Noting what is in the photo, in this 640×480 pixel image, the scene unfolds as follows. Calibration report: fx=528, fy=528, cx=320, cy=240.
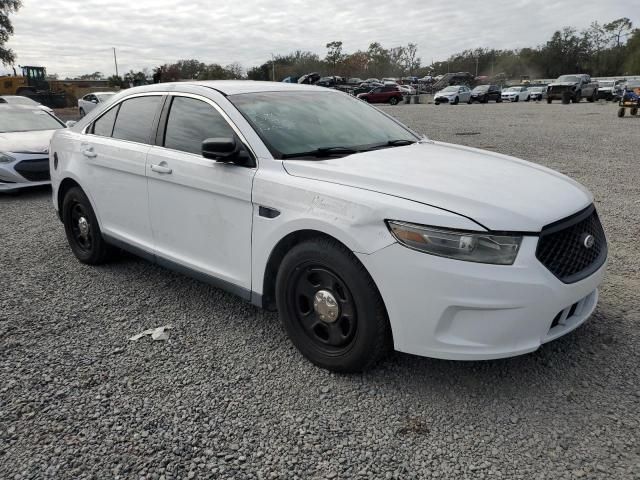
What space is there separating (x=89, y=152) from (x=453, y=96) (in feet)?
132

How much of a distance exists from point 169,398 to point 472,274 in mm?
1744

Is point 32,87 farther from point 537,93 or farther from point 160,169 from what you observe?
point 537,93

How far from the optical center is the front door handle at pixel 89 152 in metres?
4.54

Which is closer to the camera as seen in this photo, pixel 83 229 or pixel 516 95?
pixel 83 229

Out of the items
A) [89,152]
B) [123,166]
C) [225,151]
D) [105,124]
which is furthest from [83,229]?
[225,151]

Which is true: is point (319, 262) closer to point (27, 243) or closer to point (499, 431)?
point (499, 431)

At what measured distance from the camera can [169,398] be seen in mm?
2893

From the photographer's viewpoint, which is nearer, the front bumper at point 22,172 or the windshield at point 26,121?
the front bumper at point 22,172

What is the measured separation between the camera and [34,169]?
331 inches

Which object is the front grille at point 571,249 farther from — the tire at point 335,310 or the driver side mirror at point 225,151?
the driver side mirror at point 225,151

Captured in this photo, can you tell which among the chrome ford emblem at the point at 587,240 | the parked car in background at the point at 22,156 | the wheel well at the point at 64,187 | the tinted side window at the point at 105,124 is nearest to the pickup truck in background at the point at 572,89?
the parked car in background at the point at 22,156

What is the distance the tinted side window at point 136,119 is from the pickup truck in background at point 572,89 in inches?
1535

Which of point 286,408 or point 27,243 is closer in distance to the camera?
point 286,408

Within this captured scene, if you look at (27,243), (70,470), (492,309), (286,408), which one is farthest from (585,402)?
(27,243)
